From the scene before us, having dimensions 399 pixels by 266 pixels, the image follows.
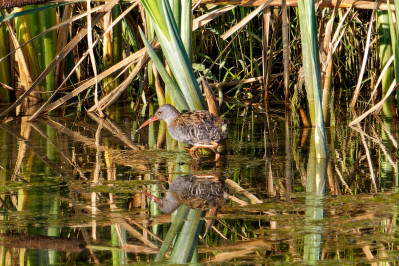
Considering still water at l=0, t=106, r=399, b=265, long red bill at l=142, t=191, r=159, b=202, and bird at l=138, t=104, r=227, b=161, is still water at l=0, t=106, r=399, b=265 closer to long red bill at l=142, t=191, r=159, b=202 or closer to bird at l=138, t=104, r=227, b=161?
long red bill at l=142, t=191, r=159, b=202

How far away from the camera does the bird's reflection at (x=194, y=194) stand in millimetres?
4363

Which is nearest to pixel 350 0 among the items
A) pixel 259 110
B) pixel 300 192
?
pixel 259 110

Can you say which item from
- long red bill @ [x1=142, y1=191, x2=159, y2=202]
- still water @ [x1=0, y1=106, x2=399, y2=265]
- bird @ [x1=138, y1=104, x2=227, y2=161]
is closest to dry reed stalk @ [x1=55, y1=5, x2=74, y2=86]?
still water @ [x1=0, y1=106, x2=399, y2=265]

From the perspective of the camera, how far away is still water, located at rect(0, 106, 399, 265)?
3.48 m

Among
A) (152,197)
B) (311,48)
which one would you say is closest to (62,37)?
(311,48)

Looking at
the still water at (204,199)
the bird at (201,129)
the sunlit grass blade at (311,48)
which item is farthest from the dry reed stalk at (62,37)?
the sunlit grass blade at (311,48)

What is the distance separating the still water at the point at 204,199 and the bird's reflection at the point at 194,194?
24mm

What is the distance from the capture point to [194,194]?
15.2 ft

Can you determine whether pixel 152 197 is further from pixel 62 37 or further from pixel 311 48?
pixel 62 37

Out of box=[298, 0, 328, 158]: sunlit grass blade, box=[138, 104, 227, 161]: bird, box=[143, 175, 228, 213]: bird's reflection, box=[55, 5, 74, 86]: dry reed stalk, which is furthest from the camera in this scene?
box=[55, 5, 74, 86]: dry reed stalk

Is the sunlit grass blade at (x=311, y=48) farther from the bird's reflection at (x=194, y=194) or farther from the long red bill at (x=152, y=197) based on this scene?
the long red bill at (x=152, y=197)

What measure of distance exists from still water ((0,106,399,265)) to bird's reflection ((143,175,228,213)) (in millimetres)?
24

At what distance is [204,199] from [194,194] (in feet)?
0.50

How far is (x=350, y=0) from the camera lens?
7.24 m
